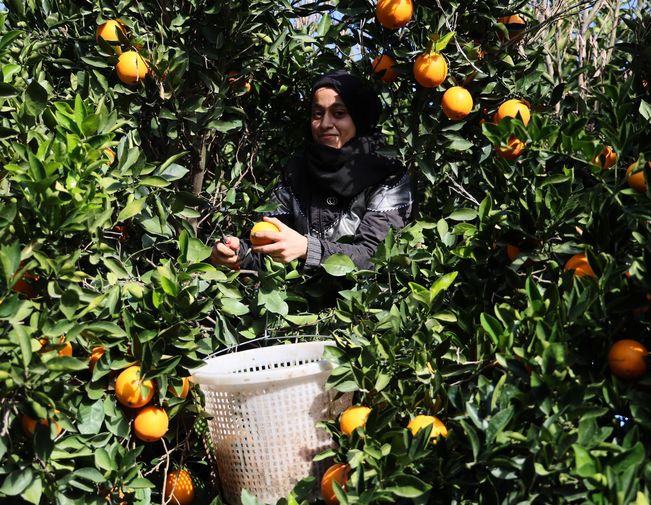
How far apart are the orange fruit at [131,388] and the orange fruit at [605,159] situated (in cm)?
122

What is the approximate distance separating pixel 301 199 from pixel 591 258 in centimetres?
152

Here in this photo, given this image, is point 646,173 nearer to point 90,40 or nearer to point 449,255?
point 449,255

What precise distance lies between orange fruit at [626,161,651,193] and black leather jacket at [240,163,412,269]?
3.50ft

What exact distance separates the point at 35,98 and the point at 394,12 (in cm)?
110

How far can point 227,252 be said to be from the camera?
246cm

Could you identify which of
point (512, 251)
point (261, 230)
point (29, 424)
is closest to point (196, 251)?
point (261, 230)

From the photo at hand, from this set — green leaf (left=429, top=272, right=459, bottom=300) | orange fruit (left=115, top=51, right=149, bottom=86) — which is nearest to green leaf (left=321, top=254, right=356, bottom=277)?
green leaf (left=429, top=272, right=459, bottom=300)

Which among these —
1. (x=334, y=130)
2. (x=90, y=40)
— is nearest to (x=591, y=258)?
(x=334, y=130)

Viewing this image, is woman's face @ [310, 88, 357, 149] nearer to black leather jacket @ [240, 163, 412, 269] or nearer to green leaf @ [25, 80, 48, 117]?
black leather jacket @ [240, 163, 412, 269]

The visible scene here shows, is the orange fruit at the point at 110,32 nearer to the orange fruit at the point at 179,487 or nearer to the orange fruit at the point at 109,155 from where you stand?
the orange fruit at the point at 109,155

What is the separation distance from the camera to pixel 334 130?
2.93 metres

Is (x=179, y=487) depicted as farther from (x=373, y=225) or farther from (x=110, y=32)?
(x=110, y=32)

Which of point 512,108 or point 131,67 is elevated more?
point 131,67

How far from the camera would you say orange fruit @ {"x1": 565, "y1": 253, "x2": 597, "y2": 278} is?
1.76 meters
